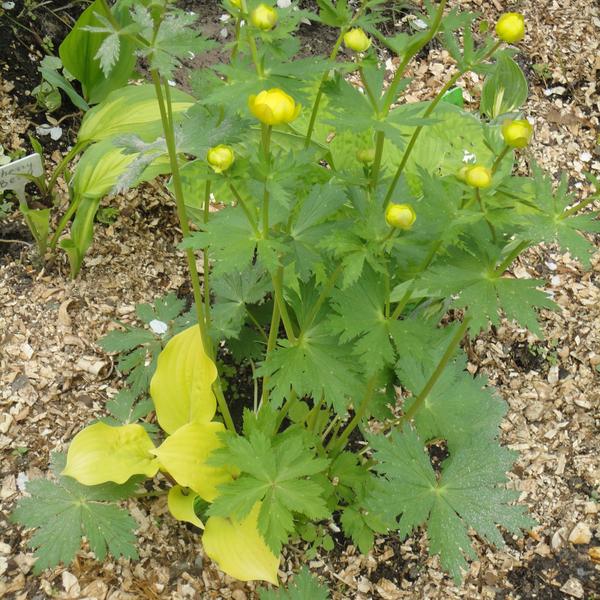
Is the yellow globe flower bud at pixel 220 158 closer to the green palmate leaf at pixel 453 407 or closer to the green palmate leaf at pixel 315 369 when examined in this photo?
the green palmate leaf at pixel 315 369

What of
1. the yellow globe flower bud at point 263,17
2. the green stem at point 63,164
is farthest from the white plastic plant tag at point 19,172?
the yellow globe flower bud at point 263,17

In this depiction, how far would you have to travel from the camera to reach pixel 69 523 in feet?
4.36

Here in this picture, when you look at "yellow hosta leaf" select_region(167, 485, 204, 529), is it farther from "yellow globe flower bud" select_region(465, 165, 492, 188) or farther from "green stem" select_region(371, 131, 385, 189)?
"yellow globe flower bud" select_region(465, 165, 492, 188)

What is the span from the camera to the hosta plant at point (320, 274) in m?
0.93

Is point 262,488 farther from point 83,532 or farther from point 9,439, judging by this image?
point 9,439

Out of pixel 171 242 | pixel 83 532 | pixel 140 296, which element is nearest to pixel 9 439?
pixel 83 532

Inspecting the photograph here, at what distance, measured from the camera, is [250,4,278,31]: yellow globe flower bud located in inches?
35.1

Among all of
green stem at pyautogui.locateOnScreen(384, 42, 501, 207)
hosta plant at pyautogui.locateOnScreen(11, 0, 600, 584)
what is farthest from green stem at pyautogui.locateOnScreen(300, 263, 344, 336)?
green stem at pyautogui.locateOnScreen(384, 42, 501, 207)

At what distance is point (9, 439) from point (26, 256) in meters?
0.51

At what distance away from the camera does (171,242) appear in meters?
2.00

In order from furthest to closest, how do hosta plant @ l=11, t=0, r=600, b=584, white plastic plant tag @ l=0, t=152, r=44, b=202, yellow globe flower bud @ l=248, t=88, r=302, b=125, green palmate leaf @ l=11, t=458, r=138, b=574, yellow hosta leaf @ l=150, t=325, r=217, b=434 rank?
white plastic plant tag @ l=0, t=152, r=44, b=202
yellow hosta leaf @ l=150, t=325, r=217, b=434
green palmate leaf @ l=11, t=458, r=138, b=574
hosta plant @ l=11, t=0, r=600, b=584
yellow globe flower bud @ l=248, t=88, r=302, b=125

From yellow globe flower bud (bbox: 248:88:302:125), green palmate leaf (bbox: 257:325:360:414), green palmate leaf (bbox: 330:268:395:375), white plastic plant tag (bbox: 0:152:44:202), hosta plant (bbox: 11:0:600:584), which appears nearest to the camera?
yellow globe flower bud (bbox: 248:88:302:125)

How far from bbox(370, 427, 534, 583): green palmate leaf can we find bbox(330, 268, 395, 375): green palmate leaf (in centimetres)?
24

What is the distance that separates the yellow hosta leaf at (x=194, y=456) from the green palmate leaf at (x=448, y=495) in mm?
332
